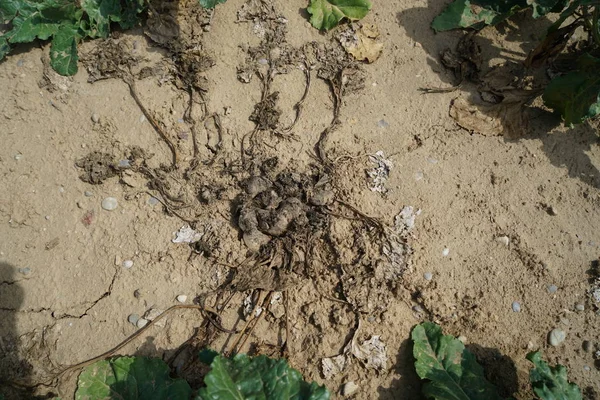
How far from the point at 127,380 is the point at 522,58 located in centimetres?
348

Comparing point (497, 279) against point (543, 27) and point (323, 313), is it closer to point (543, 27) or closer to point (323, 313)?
point (323, 313)

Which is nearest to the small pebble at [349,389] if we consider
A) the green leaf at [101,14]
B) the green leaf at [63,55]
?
the green leaf at [63,55]

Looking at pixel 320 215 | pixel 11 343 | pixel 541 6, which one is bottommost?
pixel 11 343

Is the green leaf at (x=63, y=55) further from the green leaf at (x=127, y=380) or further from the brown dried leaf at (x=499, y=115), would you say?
the brown dried leaf at (x=499, y=115)

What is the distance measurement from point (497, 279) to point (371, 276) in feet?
2.67

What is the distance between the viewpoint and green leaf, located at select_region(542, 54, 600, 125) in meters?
2.82

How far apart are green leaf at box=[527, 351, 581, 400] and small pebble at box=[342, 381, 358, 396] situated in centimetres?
97


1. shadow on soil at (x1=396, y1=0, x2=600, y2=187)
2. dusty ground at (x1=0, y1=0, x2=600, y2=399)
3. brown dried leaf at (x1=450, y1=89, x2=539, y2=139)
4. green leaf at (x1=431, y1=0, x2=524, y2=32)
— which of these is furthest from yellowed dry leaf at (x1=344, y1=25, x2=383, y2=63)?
brown dried leaf at (x1=450, y1=89, x2=539, y2=139)

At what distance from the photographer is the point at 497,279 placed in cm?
275

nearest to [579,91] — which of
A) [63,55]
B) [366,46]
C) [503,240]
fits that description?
[503,240]

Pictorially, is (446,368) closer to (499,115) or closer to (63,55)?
(499,115)

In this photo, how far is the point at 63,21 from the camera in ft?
10.7

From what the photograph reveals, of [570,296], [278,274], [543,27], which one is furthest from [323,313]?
[543,27]

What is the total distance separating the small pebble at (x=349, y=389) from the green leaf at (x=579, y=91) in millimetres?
2258
